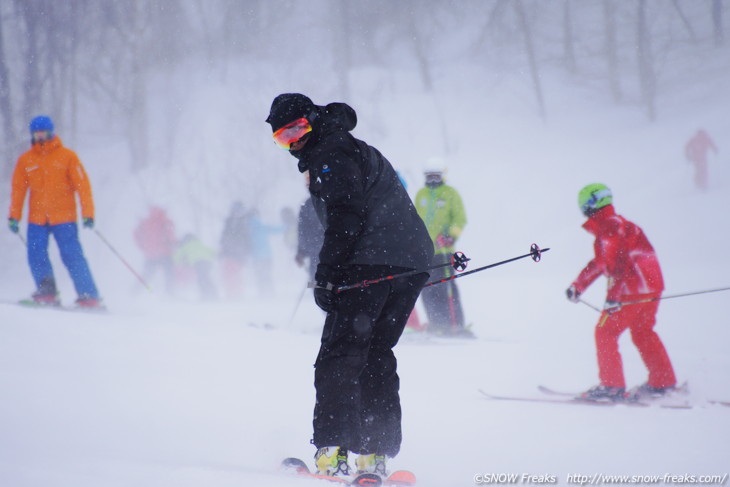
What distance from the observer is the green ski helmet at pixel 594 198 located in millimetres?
4535

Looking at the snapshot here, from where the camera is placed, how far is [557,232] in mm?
16703

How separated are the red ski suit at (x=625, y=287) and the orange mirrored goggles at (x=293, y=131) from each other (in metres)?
2.58

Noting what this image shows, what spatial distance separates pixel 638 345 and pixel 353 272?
9.06ft

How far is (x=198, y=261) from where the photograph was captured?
13.0m

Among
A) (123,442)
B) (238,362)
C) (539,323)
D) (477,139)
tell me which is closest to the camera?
(123,442)

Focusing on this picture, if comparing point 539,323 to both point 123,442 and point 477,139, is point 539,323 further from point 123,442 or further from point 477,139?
point 477,139

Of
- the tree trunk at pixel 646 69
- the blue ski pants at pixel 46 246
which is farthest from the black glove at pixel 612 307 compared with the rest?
the tree trunk at pixel 646 69

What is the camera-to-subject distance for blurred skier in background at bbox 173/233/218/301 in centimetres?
1277

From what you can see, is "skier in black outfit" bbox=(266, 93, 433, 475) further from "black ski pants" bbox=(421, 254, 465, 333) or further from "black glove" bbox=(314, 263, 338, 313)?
"black ski pants" bbox=(421, 254, 465, 333)

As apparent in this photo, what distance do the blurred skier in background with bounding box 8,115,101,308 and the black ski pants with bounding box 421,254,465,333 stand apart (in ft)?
10.7

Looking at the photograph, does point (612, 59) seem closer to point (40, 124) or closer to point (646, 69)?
point (646, 69)

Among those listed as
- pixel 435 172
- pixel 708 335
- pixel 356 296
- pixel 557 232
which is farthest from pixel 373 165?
pixel 557 232

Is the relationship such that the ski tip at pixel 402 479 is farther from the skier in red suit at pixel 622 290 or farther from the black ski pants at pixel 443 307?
the black ski pants at pixel 443 307

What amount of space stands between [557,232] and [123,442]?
48.6ft
